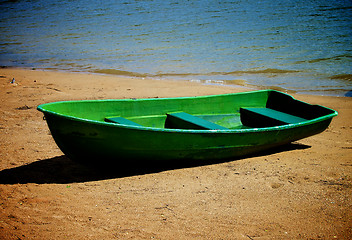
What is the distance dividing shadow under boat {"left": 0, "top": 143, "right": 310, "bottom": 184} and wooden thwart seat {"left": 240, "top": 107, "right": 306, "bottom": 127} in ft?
5.04

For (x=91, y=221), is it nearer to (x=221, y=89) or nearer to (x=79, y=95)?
(x=79, y=95)

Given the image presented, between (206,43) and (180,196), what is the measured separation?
12717 mm

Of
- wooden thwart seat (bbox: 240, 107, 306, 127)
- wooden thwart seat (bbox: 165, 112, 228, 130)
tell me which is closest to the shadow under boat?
wooden thwart seat (bbox: 165, 112, 228, 130)

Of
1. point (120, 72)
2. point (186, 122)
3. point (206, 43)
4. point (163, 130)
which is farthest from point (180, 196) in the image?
point (206, 43)

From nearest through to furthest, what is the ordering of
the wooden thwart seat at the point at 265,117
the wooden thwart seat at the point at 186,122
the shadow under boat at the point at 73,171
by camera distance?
the shadow under boat at the point at 73,171 → the wooden thwart seat at the point at 186,122 → the wooden thwart seat at the point at 265,117

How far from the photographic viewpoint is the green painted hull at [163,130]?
393 cm

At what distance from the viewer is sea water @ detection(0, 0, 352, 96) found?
37.7 ft

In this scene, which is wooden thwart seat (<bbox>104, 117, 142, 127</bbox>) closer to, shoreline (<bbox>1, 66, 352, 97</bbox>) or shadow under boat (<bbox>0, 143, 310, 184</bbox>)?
shadow under boat (<bbox>0, 143, 310, 184</bbox>)

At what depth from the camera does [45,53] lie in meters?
15.0

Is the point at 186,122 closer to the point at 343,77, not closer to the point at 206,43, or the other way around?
the point at 343,77

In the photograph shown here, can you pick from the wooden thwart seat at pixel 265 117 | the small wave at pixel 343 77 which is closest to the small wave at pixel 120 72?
the wooden thwart seat at pixel 265 117

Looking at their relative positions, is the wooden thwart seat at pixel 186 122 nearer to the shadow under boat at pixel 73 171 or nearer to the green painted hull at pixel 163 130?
the green painted hull at pixel 163 130

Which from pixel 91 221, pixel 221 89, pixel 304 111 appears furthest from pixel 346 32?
pixel 91 221

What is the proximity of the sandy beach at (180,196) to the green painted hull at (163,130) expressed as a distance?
0.90 ft
